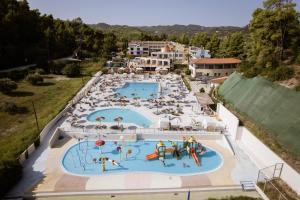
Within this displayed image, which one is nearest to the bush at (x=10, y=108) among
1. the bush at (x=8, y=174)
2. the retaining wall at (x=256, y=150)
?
the bush at (x=8, y=174)

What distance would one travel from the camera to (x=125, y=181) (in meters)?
13.4

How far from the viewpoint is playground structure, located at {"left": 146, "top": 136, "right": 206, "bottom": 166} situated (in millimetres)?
16078

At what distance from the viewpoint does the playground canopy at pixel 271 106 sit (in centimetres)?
1377

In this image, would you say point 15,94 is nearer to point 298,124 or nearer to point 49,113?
point 49,113

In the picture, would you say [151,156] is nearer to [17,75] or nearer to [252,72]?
[252,72]

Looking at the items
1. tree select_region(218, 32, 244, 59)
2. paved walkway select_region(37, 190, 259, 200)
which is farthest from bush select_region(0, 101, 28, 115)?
tree select_region(218, 32, 244, 59)

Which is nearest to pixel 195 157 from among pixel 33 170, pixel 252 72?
pixel 33 170

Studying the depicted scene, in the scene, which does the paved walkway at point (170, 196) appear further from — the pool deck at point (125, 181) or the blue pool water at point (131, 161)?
the blue pool water at point (131, 161)

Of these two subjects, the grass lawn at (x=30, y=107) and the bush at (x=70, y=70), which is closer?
the grass lawn at (x=30, y=107)

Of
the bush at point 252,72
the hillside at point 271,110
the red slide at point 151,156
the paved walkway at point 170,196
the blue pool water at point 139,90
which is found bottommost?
the paved walkway at point 170,196

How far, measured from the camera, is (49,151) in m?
16.6

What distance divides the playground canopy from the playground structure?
5.03 m

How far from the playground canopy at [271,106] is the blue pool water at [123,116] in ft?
29.7

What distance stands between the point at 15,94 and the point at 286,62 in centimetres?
3328
